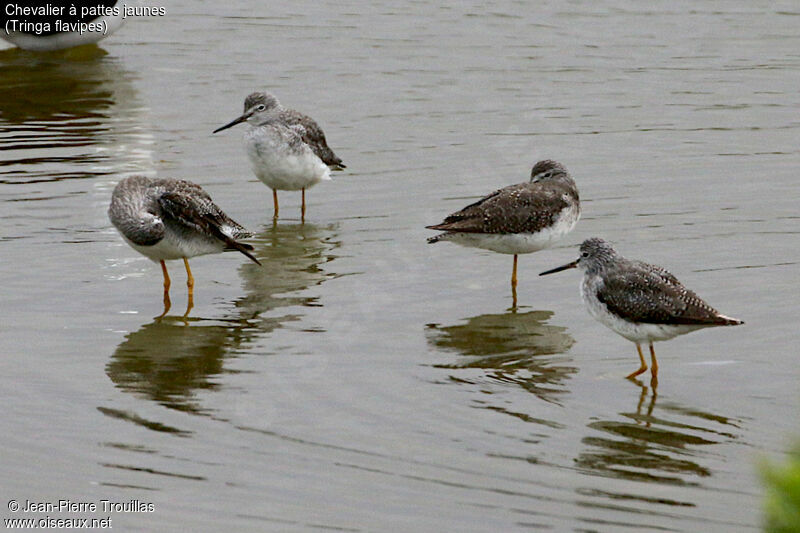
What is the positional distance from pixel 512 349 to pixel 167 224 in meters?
3.21

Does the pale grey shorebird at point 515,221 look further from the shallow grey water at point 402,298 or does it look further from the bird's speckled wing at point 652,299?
Answer: the bird's speckled wing at point 652,299

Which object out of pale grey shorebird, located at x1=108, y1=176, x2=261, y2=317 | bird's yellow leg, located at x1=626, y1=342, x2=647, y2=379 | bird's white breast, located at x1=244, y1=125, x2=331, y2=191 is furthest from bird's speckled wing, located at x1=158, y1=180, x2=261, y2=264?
bird's yellow leg, located at x1=626, y1=342, x2=647, y2=379

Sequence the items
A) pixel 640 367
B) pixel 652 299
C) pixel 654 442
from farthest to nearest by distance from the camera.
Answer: pixel 640 367 < pixel 652 299 < pixel 654 442

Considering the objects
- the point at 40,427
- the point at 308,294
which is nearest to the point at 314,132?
the point at 308,294

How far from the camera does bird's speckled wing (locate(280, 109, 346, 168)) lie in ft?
48.0

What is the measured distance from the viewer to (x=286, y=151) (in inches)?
558

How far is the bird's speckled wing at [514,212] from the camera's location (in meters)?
11.6

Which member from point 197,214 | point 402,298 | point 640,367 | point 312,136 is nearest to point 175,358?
point 197,214

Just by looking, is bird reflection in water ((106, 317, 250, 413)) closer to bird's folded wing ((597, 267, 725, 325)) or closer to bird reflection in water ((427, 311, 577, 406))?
bird reflection in water ((427, 311, 577, 406))

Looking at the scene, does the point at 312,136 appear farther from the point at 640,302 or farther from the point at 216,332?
the point at 640,302

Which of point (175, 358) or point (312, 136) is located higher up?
point (312, 136)

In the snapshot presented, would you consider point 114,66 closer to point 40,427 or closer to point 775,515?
point 40,427

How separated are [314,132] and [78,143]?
12.7 feet

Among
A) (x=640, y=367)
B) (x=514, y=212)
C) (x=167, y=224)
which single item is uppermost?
(x=514, y=212)
